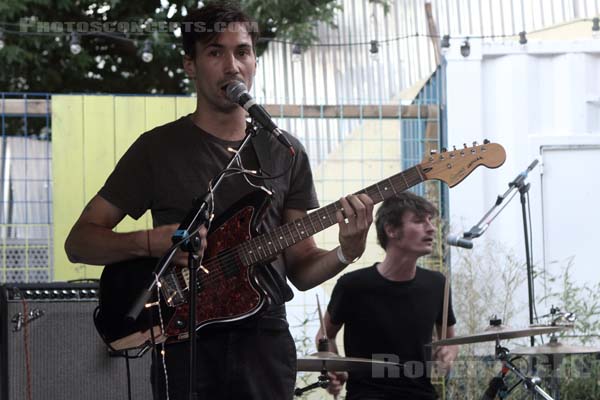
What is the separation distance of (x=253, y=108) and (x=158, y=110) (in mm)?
3485

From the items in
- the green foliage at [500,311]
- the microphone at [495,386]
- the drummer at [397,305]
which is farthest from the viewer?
the green foliage at [500,311]

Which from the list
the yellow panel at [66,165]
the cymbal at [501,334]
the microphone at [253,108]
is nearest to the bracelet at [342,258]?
the microphone at [253,108]

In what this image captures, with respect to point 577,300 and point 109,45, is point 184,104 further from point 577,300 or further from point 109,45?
point 109,45

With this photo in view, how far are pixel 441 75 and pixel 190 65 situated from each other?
11.7ft

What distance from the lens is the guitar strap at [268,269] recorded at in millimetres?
3273

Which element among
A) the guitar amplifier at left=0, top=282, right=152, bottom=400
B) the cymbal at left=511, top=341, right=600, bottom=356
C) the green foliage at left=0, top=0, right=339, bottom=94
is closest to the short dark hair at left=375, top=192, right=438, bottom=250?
the cymbal at left=511, top=341, right=600, bottom=356

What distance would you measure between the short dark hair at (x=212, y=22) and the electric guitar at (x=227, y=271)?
55 centimetres

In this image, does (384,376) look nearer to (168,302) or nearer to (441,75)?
(168,302)

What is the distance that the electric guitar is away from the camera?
10.6 feet

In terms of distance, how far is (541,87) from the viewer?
679 centimetres

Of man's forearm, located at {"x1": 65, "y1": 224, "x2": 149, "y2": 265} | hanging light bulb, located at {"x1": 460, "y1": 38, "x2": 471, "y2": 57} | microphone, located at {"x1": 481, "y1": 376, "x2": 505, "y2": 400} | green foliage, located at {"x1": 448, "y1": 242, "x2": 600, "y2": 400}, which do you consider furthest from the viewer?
hanging light bulb, located at {"x1": 460, "y1": 38, "x2": 471, "y2": 57}

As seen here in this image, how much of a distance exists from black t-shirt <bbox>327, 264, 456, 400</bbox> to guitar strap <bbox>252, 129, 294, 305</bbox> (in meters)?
1.93

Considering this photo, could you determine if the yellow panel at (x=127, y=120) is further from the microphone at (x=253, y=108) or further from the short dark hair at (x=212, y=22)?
the microphone at (x=253, y=108)

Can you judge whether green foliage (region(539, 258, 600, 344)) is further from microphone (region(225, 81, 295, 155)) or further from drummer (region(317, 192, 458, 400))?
microphone (region(225, 81, 295, 155))
